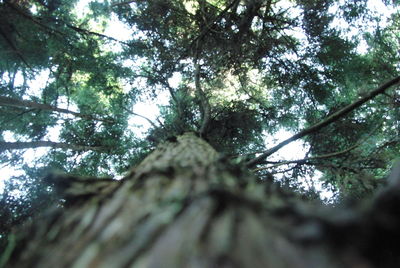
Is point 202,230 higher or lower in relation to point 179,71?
lower

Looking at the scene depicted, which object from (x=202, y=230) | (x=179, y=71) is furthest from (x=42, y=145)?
(x=202, y=230)

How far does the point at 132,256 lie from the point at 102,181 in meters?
0.89

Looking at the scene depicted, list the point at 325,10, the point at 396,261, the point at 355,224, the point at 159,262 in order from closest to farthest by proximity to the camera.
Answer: the point at 355,224 < the point at 159,262 < the point at 396,261 < the point at 325,10

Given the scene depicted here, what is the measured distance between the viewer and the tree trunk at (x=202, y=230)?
2.53 feet

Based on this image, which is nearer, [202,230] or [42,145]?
[202,230]

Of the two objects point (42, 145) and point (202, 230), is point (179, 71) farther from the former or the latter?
point (202, 230)

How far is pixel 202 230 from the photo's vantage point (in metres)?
0.95

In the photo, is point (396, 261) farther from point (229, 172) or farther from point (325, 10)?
point (325, 10)

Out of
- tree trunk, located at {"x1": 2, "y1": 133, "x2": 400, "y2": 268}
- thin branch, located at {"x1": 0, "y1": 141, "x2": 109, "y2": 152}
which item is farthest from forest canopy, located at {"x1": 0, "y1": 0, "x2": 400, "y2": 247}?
tree trunk, located at {"x1": 2, "y1": 133, "x2": 400, "y2": 268}

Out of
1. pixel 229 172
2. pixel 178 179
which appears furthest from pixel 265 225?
pixel 229 172

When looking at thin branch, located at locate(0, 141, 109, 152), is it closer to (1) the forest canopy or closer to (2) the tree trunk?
(1) the forest canopy

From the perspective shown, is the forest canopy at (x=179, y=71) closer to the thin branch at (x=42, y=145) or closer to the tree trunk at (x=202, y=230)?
the thin branch at (x=42, y=145)

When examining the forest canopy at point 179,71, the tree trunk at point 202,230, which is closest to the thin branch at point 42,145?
the forest canopy at point 179,71

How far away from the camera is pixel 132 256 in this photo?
0.93m
